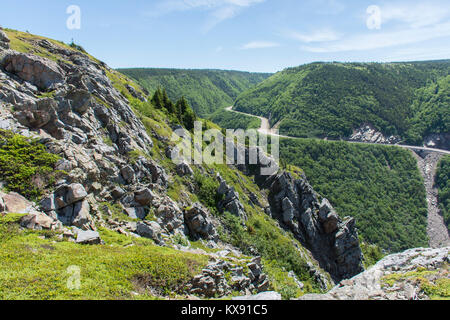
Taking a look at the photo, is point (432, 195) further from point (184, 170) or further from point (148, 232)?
point (148, 232)

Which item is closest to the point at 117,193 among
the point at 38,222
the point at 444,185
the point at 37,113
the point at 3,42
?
the point at 38,222

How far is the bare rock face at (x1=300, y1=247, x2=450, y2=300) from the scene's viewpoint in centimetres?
1291

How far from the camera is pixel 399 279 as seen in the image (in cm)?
1593

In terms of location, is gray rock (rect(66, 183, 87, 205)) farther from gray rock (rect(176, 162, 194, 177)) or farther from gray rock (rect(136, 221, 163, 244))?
gray rock (rect(176, 162, 194, 177))

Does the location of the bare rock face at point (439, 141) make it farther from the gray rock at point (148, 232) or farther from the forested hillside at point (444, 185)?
the gray rock at point (148, 232)

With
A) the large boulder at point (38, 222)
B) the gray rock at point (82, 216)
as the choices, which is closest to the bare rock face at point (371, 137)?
the gray rock at point (82, 216)

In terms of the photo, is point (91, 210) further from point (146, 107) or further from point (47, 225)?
point (146, 107)

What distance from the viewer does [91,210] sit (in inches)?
695

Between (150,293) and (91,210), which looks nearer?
(150,293)

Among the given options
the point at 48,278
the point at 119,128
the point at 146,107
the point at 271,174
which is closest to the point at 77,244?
the point at 48,278

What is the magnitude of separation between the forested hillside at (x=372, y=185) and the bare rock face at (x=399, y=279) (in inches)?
3706

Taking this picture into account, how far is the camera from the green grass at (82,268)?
9.95 m
